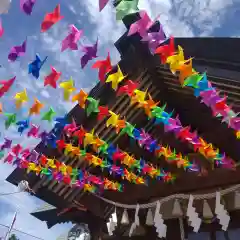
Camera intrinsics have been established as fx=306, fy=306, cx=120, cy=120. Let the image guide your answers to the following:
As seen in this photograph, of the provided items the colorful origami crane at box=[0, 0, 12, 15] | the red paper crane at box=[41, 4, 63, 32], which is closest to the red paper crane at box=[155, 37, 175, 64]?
the red paper crane at box=[41, 4, 63, 32]

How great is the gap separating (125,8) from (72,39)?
0.66 metres

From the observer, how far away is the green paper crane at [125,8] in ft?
9.82

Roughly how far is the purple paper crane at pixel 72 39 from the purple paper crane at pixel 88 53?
13cm

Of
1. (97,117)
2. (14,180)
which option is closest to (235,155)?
(97,117)

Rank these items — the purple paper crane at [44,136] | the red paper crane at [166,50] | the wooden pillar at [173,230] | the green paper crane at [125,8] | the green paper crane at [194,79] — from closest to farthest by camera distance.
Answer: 1. the green paper crane at [125,8]
2. the red paper crane at [166,50]
3. the green paper crane at [194,79]
4. the purple paper crane at [44,136]
5. the wooden pillar at [173,230]

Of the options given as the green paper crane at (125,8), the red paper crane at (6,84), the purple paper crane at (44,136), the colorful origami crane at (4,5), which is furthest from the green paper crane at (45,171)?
the colorful origami crane at (4,5)

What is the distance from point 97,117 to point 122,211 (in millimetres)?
2251

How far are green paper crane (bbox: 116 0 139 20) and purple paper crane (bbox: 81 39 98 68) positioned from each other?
47 centimetres

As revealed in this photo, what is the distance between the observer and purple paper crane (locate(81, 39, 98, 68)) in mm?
3346

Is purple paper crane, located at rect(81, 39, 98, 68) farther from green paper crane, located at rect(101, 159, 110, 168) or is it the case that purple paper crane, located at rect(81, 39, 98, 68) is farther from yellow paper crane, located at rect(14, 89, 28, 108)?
green paper crane, located at rect(101, 159, 110, 168)

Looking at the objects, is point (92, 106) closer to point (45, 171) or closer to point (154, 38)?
point (154, 38)

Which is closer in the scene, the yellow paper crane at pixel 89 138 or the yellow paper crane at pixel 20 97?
the yellow paper crane at pixel 20 97

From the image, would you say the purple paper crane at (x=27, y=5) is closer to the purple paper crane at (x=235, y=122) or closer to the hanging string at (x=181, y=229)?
the purple paper crane at (x=235, y=122)

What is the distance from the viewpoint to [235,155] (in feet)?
15.6
